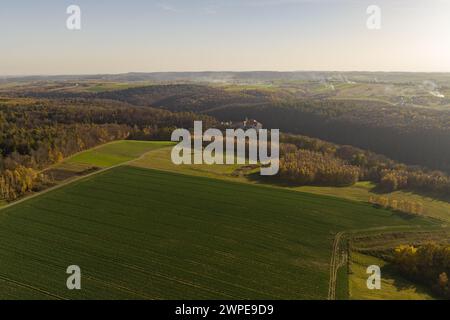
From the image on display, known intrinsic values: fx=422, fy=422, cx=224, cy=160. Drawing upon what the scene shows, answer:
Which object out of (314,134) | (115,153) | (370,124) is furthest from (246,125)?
(115,153)

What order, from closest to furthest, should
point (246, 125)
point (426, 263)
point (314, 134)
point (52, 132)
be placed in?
point (426, 263) < point (52, 132) < point (246, 125) < point (314, 134)

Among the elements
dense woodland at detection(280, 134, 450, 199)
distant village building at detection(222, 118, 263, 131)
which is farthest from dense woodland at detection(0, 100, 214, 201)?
dense woodland at detection(280, 134, 450, 199)

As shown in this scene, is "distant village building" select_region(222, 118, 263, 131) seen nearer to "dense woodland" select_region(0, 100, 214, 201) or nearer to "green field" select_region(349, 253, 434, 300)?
"dense woodland" select_region(0, 100, 214, 201)

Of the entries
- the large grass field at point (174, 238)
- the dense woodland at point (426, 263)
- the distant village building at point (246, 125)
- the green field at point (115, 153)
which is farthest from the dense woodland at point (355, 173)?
the distant village building at point (246, 125)

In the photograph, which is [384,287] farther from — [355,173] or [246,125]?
[246,125]

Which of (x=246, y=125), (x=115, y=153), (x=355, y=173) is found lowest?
Result: (x=355, y=173)
